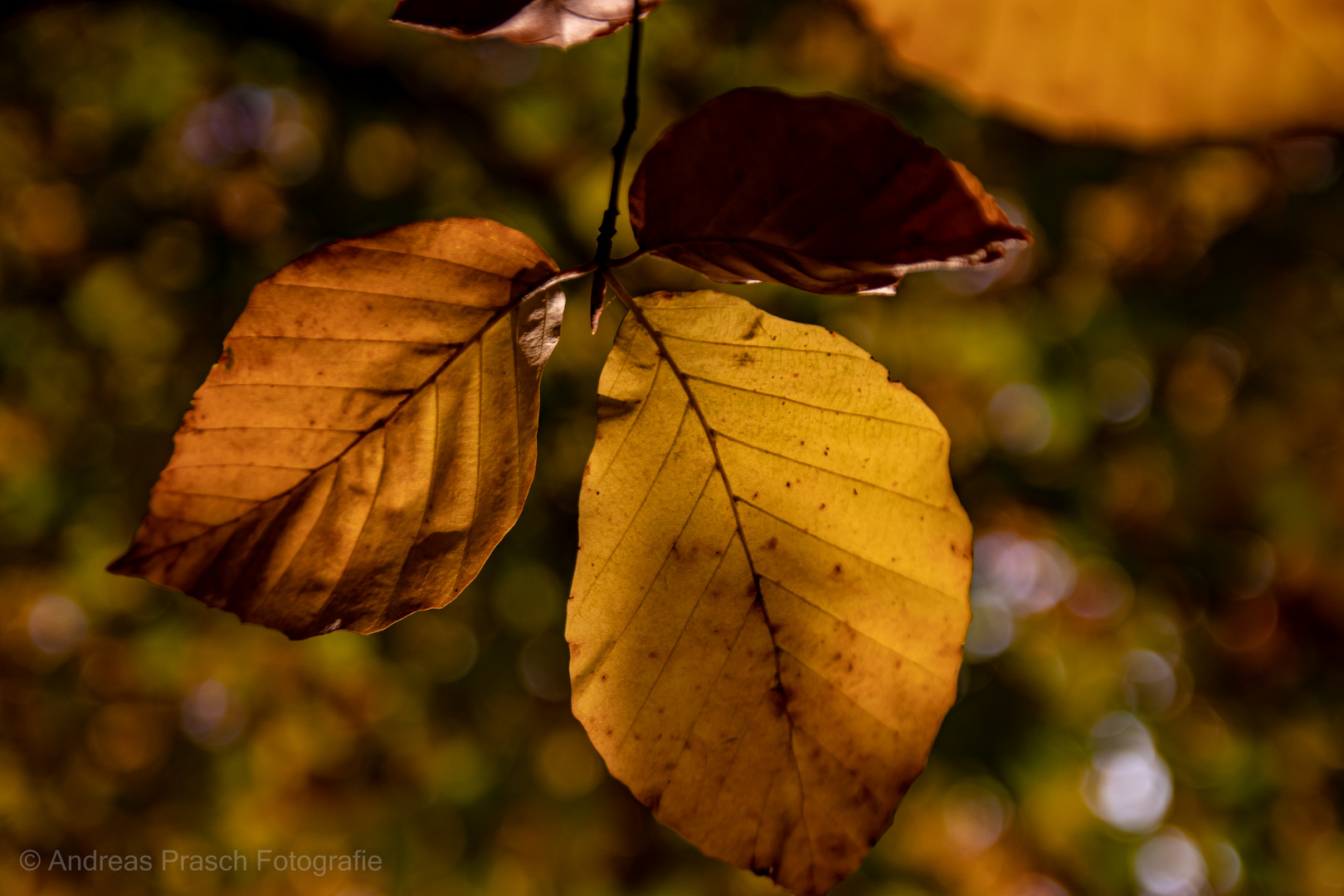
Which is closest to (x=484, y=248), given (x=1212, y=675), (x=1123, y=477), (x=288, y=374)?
(x=288, y=374)

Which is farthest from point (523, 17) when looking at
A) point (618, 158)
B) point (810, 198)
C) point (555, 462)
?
point (555, 462)

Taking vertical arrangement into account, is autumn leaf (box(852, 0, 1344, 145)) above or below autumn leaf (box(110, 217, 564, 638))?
above

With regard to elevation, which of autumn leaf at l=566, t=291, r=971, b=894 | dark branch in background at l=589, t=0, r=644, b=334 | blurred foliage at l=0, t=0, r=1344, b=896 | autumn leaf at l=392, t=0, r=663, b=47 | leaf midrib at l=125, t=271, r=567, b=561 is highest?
autumn leaf at l=392, t=0, r=663, b=47

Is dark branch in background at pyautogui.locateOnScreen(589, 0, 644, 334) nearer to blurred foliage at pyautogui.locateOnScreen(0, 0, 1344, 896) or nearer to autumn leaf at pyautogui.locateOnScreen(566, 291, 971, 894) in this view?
autumn leaf at pyautogui.locateOnScreen(566, 291, 971, 894)

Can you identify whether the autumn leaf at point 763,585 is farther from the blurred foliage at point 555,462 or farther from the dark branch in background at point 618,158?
the blurred foliage at point 555,462

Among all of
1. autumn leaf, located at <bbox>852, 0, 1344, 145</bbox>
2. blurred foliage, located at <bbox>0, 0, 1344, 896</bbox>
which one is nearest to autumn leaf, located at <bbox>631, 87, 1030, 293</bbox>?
autumn leaf, located at <bbox>852, 0, 1344, 145</bbox>

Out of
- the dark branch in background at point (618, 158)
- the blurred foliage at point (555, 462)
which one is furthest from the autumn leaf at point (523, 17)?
the blurred foliage at point (555, 462)

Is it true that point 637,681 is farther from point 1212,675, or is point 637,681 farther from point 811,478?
point 1212,675
